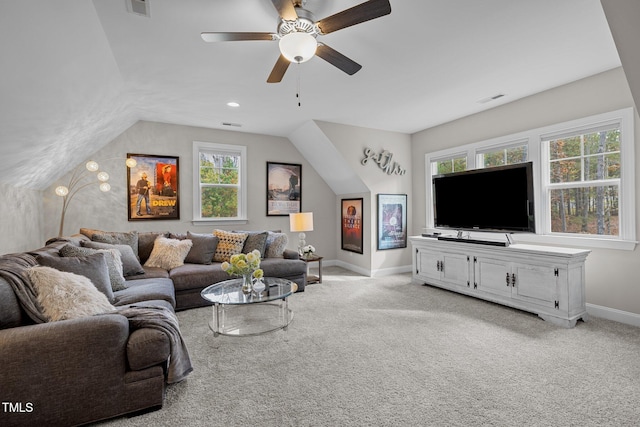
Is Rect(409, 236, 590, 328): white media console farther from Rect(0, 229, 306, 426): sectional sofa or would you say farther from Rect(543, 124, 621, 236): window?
Rect(0, 229, 306, 426): sectional sofa

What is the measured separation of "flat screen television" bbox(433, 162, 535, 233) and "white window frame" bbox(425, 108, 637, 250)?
1.37 ft

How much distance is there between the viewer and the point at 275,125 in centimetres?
504

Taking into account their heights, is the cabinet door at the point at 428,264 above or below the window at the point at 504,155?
below

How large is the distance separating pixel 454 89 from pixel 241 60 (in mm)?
2542

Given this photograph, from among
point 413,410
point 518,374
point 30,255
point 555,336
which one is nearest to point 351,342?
point 413,410

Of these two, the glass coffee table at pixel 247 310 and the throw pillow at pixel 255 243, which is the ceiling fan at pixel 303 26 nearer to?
the glass coffee table at pixel 247 310

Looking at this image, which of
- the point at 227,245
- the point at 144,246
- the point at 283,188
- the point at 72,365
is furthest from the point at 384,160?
the point at 72,365

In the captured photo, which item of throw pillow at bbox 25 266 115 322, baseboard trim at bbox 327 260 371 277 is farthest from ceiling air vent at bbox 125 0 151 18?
baseboard trim at bbox 327 260 371 277

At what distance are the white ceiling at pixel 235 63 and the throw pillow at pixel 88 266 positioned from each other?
1.08 metres

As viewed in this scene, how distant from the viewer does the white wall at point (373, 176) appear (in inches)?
199

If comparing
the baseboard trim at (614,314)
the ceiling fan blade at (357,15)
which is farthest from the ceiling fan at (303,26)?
the baseboard trim at (614,314)

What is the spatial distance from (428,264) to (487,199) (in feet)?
4.25

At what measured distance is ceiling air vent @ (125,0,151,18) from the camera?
2003 millimetres

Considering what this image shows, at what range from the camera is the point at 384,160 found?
540 centimetres
